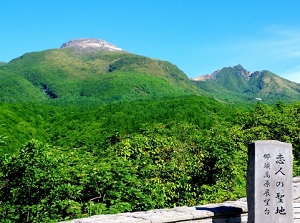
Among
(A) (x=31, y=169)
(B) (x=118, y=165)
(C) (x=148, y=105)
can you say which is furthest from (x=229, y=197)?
(C) (x=148, y=105)

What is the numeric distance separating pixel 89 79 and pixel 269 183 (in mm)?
101935

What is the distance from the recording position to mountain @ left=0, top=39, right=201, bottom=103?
87.6 m

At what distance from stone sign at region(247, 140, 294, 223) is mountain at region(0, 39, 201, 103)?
75021 millimetres

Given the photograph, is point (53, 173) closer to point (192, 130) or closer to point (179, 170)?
point (179, 170)

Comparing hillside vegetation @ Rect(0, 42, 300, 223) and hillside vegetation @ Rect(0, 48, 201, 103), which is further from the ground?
hillside vegetation @ Rect(0, 48, 201, 103)

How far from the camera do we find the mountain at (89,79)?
87562mm

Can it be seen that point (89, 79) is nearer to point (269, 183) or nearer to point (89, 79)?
point (89, 79)

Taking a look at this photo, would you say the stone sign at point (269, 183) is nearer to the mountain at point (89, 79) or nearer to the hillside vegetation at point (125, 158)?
the hillside vegetation at point (125, 158)

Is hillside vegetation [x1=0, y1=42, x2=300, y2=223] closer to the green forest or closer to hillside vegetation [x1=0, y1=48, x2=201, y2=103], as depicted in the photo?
the green forest

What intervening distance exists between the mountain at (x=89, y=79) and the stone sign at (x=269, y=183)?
246 ft

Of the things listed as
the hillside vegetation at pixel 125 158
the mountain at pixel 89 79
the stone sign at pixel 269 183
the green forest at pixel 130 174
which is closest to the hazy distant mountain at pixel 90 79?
the mountain at pixel 89 79

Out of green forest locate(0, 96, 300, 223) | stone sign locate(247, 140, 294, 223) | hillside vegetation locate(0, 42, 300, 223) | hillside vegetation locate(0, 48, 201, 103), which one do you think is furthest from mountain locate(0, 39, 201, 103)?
stone sign locate(247, 140, 294, 223)

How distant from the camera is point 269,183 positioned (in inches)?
214

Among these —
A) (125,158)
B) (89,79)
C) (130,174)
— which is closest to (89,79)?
(89,79)
